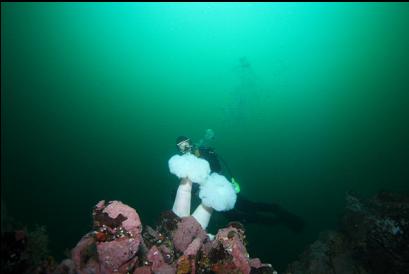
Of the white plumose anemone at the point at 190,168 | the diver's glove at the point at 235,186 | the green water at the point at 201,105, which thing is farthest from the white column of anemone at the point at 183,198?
the green water at the point at 201,105

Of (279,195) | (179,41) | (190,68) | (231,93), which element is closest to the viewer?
(279,195)

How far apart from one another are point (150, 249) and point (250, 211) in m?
4.54

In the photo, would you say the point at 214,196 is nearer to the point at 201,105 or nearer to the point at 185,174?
the point at 185,174

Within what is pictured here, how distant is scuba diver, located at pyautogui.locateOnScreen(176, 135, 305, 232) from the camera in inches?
269

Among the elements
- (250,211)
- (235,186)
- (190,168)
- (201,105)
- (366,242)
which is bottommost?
(366,242)

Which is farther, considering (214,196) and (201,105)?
(201,105)

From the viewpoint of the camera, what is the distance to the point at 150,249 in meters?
5.05

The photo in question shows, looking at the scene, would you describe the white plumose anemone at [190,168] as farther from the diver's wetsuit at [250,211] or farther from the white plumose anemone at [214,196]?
the diver's wetsuit at [250,211]

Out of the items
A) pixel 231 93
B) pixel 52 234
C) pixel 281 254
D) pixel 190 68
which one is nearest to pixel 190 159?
pixel 281 254

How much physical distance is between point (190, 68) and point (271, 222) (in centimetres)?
8279

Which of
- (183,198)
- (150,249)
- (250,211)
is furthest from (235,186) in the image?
(150,249)

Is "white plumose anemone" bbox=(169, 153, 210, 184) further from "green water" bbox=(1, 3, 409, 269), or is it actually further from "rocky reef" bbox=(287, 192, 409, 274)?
"green water" bbox=(1, 3, 409, 269)

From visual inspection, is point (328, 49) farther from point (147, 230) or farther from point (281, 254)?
point (147, 230)

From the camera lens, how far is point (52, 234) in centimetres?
2366
